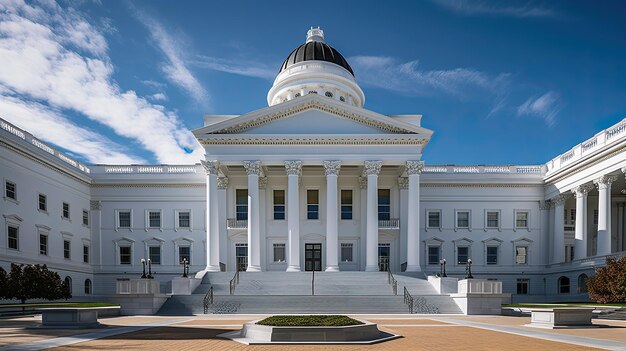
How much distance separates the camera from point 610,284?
1105 inches

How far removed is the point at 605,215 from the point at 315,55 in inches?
1552

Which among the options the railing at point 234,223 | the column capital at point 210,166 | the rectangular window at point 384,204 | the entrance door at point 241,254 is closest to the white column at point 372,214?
the rectangular window at point 384,204

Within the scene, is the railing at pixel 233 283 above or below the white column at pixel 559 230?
below

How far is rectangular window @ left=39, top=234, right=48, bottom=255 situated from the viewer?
37.1 metres

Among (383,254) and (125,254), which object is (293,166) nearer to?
(383,254)

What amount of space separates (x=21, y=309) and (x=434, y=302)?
24370 millimetres

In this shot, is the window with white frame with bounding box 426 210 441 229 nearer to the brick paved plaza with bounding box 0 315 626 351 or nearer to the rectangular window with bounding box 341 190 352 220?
the rectangular window with bounding box 341 190 352 220

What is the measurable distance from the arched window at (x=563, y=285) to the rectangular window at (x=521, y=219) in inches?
245

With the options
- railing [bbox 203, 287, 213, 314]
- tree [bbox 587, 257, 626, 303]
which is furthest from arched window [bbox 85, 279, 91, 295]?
tree [bbox 587, 257, 626, 303]

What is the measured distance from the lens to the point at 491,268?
152ft

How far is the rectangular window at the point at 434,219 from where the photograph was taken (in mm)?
46875

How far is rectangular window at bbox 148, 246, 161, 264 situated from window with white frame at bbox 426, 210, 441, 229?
27885 mm

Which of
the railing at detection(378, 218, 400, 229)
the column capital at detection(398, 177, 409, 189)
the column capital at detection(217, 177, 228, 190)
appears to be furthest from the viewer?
the column capital at detection(398, 177, 409, 189)

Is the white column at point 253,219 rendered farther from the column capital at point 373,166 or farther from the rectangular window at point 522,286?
the rectangular window at point 522,286
